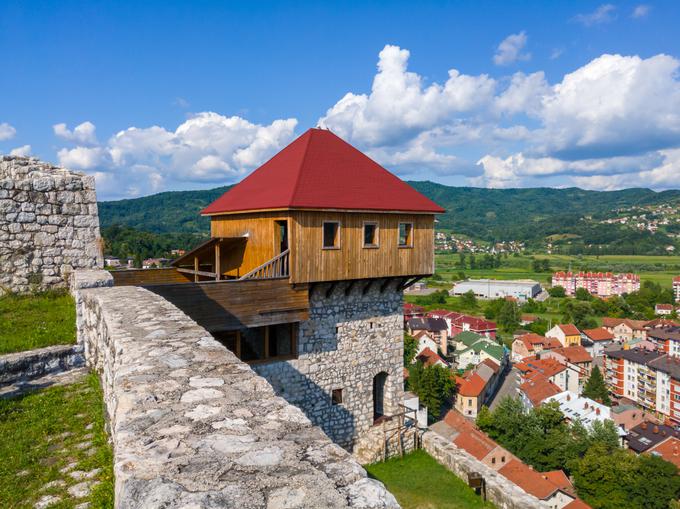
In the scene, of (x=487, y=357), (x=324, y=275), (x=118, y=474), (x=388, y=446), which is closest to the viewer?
(x=118, y=474)

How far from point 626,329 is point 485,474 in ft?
268

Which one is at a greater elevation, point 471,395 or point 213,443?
point 213,443

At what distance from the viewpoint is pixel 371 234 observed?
11328mm

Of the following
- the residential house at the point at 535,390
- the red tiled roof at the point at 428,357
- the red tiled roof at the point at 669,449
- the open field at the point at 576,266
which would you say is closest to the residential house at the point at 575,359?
the residential house at the point at 535,390

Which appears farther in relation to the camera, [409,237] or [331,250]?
[409,237]

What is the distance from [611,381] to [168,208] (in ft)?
423

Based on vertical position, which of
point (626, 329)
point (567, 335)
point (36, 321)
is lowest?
point (626, 329)

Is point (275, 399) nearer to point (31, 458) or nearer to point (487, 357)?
point (31, 458)

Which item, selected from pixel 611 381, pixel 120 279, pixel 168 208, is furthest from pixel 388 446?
pixel 168 208

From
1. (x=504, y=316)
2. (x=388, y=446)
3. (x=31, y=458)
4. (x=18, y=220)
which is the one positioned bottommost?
(x=504, y=316)

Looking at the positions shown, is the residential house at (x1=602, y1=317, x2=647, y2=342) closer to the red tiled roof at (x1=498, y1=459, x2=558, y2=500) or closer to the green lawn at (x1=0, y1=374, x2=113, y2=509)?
the red tiled roof at (x1=498, y1=459, x2=558, y2=500)

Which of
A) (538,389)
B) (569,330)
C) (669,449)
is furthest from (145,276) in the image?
(569,330)

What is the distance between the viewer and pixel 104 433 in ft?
13.2

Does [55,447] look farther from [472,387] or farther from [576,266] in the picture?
[576,266]
